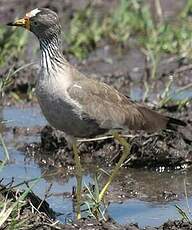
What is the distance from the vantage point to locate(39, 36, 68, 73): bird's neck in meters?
7.74

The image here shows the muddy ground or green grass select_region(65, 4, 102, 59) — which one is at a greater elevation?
green grass select_region(65, 4, 102, 59)

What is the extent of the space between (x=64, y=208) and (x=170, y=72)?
3.98 metres

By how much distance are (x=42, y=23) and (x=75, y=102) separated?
740 millimetres

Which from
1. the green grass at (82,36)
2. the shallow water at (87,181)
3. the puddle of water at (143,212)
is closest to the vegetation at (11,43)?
the green grass at (82,36)

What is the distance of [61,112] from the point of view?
7512mm

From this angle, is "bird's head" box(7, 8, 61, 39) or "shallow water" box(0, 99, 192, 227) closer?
"shallow water" box(0, 99, 192, 227)

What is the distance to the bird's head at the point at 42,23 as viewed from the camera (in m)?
7.90

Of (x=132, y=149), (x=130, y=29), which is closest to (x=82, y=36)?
(x=130, y=29)

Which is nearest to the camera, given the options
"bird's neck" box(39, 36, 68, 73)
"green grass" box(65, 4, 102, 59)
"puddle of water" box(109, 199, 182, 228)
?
"puddle of water" box(109, 199, 182, 228)

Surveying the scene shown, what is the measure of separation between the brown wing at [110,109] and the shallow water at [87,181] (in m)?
0.53

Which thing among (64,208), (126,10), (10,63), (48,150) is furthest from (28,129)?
(126,10)

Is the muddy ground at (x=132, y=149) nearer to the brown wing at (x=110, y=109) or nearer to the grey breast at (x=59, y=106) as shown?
the brown wing at (x=110, y=109)

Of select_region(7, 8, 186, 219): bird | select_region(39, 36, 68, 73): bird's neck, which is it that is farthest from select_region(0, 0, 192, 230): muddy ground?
select_region(39, 36, 68, 73): bird's neck

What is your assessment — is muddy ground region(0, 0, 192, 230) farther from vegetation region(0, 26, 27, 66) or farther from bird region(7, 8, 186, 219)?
bird region(7, 8, 186, 219)
